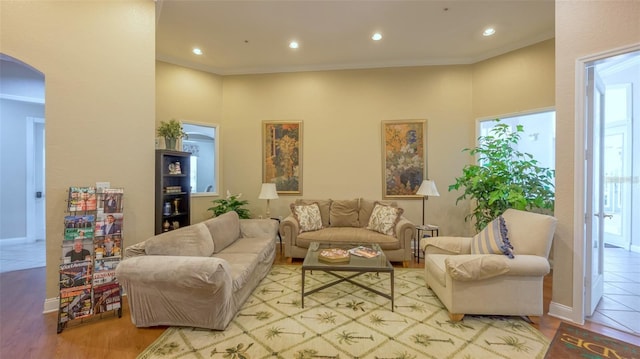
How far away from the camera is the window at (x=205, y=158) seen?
199 inches

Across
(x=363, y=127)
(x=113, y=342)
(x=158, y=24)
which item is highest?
(x=158, y=24)

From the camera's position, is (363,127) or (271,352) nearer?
(271,352)

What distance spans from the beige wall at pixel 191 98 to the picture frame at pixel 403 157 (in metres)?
3.44

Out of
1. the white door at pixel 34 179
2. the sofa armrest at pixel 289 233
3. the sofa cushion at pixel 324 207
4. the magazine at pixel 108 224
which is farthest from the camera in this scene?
the white door at pixel 34 179

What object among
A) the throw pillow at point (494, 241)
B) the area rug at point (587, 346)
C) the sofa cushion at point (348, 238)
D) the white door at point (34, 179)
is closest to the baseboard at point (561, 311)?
the area rug at point (587, 346)

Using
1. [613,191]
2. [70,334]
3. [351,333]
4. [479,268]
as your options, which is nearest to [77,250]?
[70,334]

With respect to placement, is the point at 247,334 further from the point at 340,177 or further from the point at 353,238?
the point at 340,177

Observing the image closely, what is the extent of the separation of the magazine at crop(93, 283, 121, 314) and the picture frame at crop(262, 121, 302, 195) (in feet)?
9.73

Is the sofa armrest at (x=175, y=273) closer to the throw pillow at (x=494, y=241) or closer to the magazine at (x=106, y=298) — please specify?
the magazine at (x=106, y=298)

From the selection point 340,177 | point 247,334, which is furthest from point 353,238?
point 247,334

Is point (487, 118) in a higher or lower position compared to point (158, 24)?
lower

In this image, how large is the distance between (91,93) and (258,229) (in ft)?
8.37

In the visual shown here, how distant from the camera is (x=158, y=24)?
363 cm

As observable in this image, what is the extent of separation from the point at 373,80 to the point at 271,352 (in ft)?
15.1
